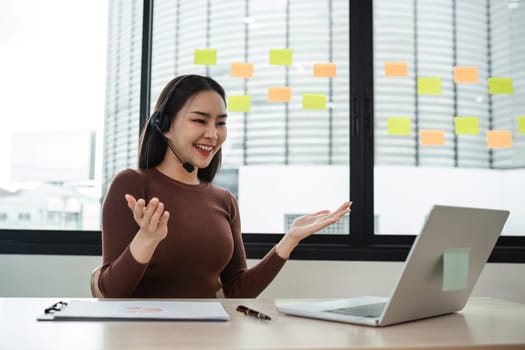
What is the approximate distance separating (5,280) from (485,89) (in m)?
2.12

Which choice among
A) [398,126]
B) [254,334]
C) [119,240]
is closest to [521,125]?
[398,126]

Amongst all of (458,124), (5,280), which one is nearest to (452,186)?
(458,124)

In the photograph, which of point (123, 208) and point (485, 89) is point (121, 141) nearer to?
point (123, 208)

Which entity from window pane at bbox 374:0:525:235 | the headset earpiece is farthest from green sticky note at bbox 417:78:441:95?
the headset earpiece

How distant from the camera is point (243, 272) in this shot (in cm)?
186

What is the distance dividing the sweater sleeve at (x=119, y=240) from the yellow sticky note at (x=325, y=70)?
98 centimetres

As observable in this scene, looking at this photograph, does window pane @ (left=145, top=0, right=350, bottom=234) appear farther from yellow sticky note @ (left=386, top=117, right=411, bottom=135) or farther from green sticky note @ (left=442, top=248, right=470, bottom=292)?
green sticky note @ (left=442, top=248, right=470, bottom=292)

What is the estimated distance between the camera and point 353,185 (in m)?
2.33

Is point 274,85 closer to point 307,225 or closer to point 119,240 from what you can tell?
point 307,225

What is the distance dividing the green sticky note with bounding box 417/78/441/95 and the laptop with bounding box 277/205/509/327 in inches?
51.7

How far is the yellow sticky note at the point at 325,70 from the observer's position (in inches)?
94.6

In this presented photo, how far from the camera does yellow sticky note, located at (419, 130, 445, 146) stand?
2.37 m

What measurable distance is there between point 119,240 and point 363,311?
0.77 metres

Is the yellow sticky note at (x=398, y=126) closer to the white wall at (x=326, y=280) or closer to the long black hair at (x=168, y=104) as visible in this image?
the white wall at (x=326, y=280)
